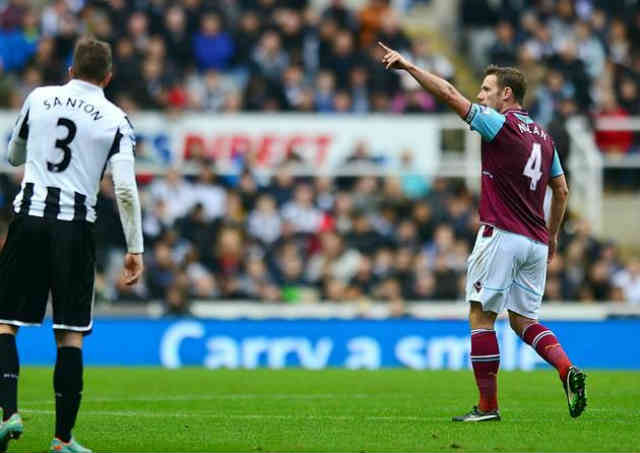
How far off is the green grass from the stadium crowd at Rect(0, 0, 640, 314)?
3977 mm

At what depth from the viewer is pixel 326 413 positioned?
10977 millimetres

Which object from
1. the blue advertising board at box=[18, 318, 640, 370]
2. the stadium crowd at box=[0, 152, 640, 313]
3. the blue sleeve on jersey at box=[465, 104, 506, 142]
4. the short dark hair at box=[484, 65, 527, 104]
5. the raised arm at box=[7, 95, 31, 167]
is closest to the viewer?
the raised arm at box=[7, 95, 31, 167]

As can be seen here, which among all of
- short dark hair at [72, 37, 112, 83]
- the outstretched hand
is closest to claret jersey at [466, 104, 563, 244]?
the outstretched hand

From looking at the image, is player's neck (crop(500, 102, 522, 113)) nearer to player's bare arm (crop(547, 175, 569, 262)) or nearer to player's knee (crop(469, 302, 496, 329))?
player's bare arm (crop(547, 175, 569, 262))

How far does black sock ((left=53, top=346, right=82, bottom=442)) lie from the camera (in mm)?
8195

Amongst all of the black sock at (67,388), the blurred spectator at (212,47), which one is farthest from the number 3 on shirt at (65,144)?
the blurred spectator at (212,47)

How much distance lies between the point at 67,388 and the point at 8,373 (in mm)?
444

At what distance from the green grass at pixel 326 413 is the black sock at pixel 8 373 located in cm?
34

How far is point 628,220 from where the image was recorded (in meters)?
24.0

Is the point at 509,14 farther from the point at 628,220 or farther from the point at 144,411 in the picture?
the point at 144,411

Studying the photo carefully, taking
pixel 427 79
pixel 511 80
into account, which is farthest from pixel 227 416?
pixel 511 80

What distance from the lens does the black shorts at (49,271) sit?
27.3ft

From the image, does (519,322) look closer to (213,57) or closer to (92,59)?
(92,59)

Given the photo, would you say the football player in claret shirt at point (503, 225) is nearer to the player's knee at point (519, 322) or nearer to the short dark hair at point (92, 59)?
the player's knee at point (519, 322)
